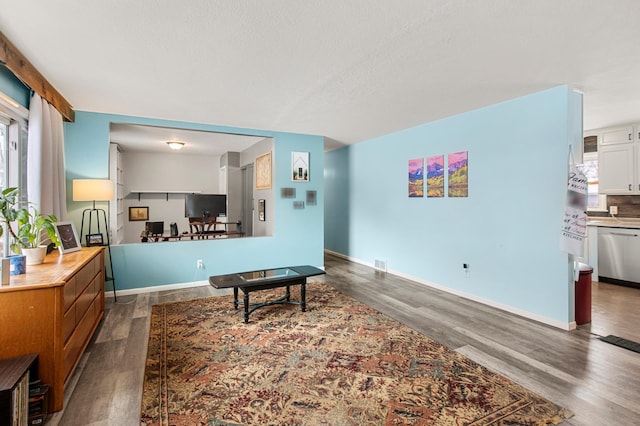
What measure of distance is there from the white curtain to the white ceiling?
365mm

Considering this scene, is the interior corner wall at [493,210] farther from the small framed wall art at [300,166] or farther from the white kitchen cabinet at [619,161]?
the white kitchen cabinet at [619,161]

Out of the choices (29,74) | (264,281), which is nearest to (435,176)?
(264,281)

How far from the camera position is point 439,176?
458 cm

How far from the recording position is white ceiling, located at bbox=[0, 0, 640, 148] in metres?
1.96

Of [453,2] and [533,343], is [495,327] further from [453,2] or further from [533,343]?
[453,2]

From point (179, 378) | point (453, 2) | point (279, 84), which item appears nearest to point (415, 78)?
point (453, 2)

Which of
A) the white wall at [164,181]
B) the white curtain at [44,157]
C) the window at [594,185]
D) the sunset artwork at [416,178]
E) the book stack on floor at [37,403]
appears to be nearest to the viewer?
the book stack on floor at [37,403]

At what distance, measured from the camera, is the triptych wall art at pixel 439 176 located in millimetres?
4211

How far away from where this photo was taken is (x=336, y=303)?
3.94 m

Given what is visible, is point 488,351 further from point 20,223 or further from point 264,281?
point 20,223

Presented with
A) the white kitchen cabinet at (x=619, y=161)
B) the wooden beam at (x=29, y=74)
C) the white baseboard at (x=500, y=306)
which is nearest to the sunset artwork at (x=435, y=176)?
the white baseboard at (x=500, y=306)

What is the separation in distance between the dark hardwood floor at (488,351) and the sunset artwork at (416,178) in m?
1.52

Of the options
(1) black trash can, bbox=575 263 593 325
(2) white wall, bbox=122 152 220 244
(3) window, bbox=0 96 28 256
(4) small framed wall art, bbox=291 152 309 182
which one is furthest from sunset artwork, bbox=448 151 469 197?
(2) white wall, bbox=122 152 220 244

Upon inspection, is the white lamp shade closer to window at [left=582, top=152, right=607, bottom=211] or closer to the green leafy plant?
the green leafy plant
